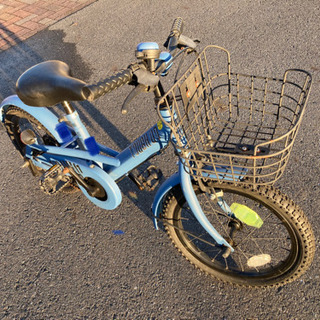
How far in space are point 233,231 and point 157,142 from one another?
2.56 feet

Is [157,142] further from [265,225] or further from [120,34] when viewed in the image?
[120,34]

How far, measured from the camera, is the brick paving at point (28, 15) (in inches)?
208

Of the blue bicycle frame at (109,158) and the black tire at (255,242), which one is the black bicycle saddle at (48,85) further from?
the black tire at (255,242)

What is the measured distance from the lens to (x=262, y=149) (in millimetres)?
1748

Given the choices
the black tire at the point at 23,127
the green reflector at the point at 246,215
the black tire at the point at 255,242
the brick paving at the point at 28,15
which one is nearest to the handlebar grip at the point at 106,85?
the black tire at the point at 255,242

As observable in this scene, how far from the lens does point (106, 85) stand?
56.8 inches

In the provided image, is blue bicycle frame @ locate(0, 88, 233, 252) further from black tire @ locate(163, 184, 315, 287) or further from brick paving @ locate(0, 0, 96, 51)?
brick paving @ locate(0, 0, 96, 51)

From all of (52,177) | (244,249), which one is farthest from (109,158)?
(244,249)

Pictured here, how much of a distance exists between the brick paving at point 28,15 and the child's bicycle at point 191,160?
3.05 m

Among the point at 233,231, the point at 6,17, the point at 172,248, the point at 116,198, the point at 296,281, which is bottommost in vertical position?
the point at 296,281

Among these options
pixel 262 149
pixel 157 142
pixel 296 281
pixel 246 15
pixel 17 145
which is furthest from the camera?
pixel 246 15

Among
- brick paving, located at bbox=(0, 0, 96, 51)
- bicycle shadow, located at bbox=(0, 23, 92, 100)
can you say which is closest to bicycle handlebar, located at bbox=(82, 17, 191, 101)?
bicycle shadow, located at bbox=(0, 23, 92, 100)

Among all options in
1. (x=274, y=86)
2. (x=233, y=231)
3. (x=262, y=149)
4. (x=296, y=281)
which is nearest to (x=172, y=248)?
(x=233, y=231)

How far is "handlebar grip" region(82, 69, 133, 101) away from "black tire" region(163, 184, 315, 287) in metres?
0.76
